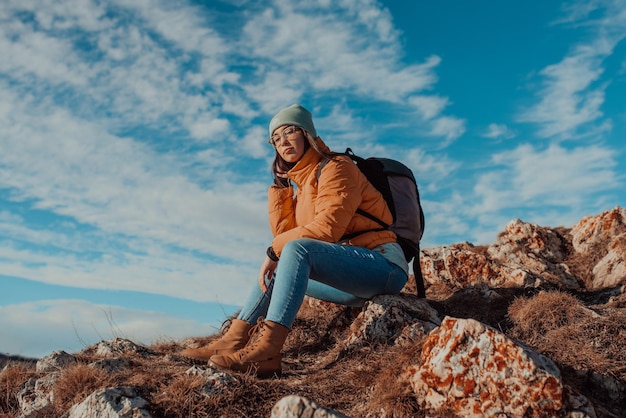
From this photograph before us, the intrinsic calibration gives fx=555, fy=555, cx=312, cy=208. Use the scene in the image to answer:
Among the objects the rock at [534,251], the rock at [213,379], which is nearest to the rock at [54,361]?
the rock at [213,379]

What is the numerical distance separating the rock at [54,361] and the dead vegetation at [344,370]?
0.12 m

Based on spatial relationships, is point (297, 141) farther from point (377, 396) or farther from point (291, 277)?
point (377, 396)

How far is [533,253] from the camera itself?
11133 mm

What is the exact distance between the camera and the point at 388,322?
22.9ft

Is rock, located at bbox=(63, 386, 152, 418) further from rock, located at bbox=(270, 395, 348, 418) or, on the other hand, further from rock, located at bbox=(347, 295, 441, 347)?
rock, located at bbox=(347, 295, 441, 347)

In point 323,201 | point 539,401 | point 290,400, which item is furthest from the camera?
point 323,201

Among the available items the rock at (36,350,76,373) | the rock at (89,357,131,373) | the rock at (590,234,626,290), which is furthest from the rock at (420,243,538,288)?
the rock at (36,350,76,373)

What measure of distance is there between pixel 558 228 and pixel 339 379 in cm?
837

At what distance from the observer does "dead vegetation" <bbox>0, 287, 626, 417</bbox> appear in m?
5.43

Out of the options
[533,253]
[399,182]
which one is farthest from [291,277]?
[533,253]

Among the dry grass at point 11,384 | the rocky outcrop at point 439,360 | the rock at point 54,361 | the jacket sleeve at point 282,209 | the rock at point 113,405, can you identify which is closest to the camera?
the rocky outcrop at point 439,360

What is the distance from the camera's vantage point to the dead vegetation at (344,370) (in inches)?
214

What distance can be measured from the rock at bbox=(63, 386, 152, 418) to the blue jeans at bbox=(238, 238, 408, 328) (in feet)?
5.18

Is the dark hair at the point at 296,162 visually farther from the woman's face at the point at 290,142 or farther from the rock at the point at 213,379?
the rock at the point at 213,379
